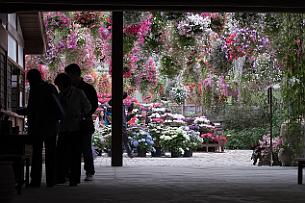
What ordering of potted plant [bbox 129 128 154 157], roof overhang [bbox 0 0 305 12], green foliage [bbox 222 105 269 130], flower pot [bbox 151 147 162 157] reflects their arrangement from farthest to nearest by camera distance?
1. green foliage [bbox 222 105 269 130]
2. flower pot [bbox 151 147 162 157]
3. potted plant [bbox 129 128 154 157]
4. roof overhang [bbox 0 0 305 12]

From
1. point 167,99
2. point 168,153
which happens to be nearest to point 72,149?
point 168,153

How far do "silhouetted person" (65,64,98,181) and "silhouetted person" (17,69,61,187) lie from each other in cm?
36

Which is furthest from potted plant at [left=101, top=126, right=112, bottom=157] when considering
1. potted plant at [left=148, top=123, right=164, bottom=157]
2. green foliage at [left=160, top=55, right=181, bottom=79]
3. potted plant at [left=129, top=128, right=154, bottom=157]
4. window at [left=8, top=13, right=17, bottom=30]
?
window at [left=8, top=13, right=17, bottom=30]

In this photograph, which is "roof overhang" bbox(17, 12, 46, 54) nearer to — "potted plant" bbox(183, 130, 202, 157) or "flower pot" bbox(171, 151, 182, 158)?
"flower pot" bbox(171, 151, 182, 158)

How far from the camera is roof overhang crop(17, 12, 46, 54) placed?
1219 cm

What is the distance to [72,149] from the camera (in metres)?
7.06

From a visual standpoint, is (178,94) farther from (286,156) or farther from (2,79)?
(2,79)

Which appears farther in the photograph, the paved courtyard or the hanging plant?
the hanging plant

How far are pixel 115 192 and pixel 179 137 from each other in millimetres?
9939

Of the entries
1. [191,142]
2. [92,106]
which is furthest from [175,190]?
[191,142]

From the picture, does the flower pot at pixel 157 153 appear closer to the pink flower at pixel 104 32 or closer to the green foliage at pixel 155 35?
the pink flower at pixel 104 32

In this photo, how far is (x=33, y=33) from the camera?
43.7 ft

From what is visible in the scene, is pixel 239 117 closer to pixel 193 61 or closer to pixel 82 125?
pixel 193 61

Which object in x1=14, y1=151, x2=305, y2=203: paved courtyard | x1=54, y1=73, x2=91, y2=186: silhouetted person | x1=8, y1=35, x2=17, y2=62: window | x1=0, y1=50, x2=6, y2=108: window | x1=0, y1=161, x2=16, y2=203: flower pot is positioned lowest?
x1=14, y1=151, x2=305, y2=203: paved courtyard
